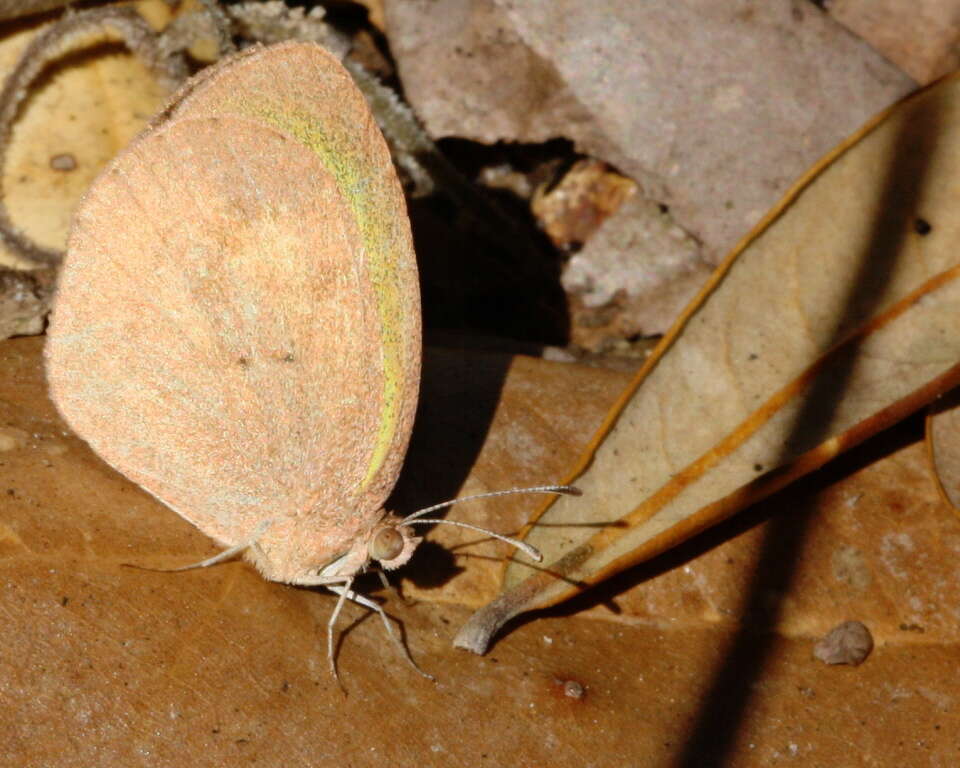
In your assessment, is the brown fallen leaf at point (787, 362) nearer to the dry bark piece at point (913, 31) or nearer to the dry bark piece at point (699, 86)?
the dry bark piece at point (699, 86)

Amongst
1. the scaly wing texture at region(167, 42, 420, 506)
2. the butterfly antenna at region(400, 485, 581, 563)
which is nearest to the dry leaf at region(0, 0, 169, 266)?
the scaly wing texture at region(167, 42, 420, 506)

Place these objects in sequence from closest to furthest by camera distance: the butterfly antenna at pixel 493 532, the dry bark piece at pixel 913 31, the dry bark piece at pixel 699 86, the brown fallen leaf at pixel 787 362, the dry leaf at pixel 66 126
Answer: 1. the brown fallen leaf at pixel 787 362
2. the butterfly antenna at pixel 493 532
3. the dry leaf at pixel 66 126
4. the dry bark piece at pixel 699 86
5. the dry bark piece at pixel 913 31

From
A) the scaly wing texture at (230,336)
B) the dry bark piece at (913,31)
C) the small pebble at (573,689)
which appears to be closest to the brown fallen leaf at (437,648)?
the small pebble at (573,689)

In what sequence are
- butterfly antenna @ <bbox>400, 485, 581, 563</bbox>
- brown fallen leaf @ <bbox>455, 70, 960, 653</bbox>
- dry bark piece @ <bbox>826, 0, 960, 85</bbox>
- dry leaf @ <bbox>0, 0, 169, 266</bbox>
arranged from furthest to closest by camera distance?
dry bark piece @ <bbox>826, 0, 960, 85</bbox>
dry leaf @ <bbox>0, 0, 169, 266</bbox>
butterfly antenna @ <bbox>400, 485, 581, 563</bbox>
brown fallen leaf @ <bbox>455, 70, 960, 653</bbox>

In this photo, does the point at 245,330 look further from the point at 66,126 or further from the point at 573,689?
the point at 66,126

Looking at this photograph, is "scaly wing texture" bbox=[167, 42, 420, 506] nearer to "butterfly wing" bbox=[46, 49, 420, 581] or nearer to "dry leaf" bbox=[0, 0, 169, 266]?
"butterfly wing" bbox=[46, 49, 420, 581]

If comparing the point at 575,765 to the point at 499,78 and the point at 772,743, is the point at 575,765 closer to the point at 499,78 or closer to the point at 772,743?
the point at 772,743
